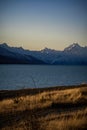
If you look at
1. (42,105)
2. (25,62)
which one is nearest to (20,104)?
(42,105)

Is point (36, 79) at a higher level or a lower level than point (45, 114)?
lower

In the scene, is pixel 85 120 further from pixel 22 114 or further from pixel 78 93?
pixel 78 93

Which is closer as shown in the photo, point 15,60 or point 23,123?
point 23,123

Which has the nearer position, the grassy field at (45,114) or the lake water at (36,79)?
the grassy field at (45,114)

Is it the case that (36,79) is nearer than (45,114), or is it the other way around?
(45,114)

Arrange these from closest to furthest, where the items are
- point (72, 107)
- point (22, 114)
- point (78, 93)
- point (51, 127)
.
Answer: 1. point (51, 127)
2. point (22, 114)
3. point (72, 107)
4. point (78, 93)

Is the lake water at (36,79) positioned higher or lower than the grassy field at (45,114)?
lower

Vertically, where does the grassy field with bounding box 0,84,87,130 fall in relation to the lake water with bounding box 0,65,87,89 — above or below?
above

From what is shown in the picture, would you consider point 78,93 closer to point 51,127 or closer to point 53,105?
point 53,105

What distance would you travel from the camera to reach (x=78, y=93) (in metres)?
12.8

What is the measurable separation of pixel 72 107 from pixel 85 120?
2739 millimetres

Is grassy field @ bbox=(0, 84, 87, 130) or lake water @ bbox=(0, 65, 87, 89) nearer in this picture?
grassy field @ bbox=(0, 84, 87, 130)

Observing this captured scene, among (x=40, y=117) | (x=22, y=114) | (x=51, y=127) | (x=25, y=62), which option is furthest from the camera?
(x=25, y=62)

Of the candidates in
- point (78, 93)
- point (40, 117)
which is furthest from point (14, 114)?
point (78, 93)
